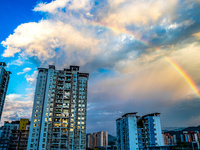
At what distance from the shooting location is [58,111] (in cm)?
7900

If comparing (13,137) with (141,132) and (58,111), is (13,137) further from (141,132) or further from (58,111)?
(141,132)

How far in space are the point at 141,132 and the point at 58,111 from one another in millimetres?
49627

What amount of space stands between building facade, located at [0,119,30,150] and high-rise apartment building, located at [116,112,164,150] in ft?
206

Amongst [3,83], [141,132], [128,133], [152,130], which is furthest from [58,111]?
[152,130]

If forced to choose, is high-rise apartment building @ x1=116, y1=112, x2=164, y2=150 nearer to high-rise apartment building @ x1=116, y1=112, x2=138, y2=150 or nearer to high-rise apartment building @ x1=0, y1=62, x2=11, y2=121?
high-rise apartment building @ x1=116, y1=112, x2=138, y2=150

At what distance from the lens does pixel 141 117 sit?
104 m

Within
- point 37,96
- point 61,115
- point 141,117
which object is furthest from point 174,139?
point 37,96

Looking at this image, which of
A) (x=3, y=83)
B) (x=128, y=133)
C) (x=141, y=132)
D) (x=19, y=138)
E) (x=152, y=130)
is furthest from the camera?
(x=19, y=138)

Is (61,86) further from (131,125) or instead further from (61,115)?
(131,125)

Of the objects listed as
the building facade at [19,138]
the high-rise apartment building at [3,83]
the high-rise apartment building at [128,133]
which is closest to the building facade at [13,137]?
the building facade at [19,138]

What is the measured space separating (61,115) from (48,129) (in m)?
8.43

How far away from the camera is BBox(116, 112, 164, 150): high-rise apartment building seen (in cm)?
8962

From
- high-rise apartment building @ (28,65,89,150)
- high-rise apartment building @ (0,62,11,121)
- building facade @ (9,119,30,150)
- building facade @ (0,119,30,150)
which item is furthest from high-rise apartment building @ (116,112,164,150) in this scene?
high-rise apartment building @ (0,62,11,121)

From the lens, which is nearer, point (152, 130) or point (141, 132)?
point (152, 130)
